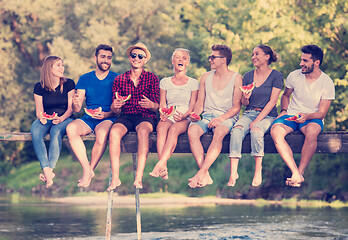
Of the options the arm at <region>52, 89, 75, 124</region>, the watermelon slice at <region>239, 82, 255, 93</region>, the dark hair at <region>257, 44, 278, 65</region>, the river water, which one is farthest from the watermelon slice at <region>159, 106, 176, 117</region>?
the river water

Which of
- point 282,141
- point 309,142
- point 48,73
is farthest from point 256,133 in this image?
point 48,73

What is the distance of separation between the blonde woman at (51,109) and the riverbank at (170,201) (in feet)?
54.9

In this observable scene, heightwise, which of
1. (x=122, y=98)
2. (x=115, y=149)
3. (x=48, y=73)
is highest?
(x=48, y=73)

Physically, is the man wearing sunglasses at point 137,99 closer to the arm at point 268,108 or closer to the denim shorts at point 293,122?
the arm at point 268,108

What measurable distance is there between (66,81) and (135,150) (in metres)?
1.67

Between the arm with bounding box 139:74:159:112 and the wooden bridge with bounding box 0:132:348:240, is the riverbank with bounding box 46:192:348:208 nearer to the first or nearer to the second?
the wooden bridge with bounding box 0:132:348:240

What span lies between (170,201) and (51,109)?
18.9 m

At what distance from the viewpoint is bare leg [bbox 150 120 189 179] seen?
437 inches

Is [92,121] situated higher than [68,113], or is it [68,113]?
[68,113]

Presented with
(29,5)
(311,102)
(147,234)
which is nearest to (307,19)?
(147,234)

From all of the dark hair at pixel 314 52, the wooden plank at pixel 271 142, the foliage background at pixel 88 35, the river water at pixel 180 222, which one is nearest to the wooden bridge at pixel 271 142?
the wooden plank at pixel 271 142

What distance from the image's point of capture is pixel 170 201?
1203 inches

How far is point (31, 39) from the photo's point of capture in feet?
127

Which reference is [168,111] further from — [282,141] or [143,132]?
[282,141]
